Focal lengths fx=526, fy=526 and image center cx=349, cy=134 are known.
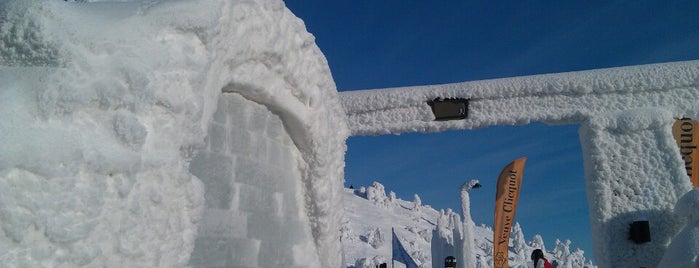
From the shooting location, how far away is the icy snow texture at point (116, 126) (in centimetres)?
120

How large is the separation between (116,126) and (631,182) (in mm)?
5268

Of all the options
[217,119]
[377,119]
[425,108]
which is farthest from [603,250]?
[217,119]

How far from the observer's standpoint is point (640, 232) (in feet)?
16.7

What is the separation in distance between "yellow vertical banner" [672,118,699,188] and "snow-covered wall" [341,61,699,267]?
9cm

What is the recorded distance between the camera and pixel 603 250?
528 cm

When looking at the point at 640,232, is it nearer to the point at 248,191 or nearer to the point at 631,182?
the point at 631,182

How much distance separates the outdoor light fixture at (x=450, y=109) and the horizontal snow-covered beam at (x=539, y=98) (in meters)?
0.04

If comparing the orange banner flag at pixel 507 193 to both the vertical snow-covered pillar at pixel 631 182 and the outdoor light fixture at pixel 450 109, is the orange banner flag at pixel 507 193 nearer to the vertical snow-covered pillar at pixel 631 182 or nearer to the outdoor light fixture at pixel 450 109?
the vertical snow-covered pillar at pixel 631 182

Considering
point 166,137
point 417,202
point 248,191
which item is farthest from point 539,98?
point 417,202

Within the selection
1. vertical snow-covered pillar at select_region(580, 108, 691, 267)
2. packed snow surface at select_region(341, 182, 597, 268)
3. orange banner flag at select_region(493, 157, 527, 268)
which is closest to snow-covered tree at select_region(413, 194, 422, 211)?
packed snow surface at select_region(341, 182, 597, 268)

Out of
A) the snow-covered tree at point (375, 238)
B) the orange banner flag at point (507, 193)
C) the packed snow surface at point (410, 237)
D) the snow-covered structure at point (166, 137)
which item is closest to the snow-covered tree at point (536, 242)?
the packed snow surface at point (410, 237)

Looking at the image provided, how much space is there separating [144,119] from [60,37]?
280mm

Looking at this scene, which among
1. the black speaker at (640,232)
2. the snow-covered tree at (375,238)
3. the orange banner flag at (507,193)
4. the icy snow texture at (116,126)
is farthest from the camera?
the snow-covered tree at (375,238)

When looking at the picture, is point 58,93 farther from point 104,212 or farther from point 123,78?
Answer: point 104,212
